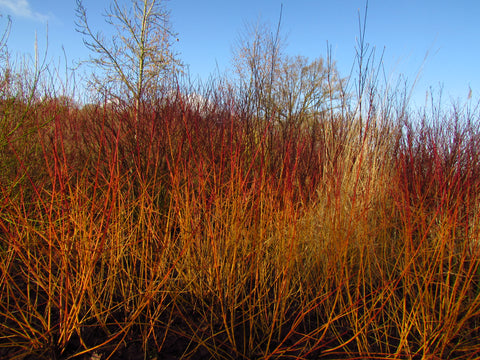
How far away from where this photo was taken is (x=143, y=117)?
2791 mm

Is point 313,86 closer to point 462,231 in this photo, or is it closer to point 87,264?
point 462,231

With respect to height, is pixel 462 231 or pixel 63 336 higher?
pixel 462 231

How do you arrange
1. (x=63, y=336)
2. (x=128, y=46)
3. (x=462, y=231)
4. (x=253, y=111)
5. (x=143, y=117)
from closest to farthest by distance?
(x=63, y=336), (x=462, y=231), (x=143, y=117), (x=253, y=111), (x=128, y=46)

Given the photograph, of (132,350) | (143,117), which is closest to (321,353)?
(132,350)

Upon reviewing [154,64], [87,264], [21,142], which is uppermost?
[154,64]

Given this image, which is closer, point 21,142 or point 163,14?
point 21,142

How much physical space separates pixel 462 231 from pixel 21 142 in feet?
14.1

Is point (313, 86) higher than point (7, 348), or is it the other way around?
point (313, 86)

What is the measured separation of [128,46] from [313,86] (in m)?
8.96

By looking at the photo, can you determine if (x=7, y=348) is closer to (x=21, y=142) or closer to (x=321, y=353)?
(x=321, y=353)

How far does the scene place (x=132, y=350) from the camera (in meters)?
1.51

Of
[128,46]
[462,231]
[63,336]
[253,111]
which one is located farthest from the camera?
[128,46]

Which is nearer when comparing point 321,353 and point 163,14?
point 321,353

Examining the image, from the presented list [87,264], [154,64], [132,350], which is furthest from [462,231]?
[154,64]
